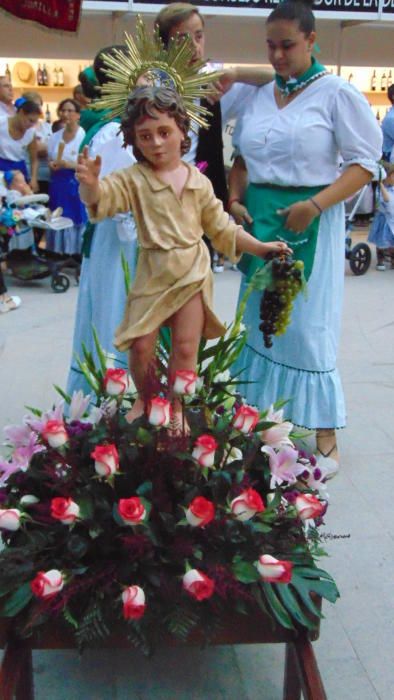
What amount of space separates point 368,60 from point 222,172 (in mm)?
7168

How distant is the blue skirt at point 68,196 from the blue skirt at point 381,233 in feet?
8.46

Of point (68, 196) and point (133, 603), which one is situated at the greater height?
point (133, 603)

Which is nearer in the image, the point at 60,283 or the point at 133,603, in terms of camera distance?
the point at 133,603

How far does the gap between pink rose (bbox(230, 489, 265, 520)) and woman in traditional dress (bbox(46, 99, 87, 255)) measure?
17.0 ft

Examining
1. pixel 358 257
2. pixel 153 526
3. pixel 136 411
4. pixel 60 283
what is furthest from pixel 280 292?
pixel 358 257

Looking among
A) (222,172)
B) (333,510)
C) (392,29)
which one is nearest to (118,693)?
(333,510)

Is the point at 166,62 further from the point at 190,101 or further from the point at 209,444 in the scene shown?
the point at 209,444

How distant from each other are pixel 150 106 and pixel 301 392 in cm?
149

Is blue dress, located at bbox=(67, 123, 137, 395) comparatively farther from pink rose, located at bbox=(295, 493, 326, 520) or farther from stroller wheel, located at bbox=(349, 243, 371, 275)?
stroller wheel, located at bbox=(349, 243, 371, 275)

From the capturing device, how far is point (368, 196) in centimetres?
909

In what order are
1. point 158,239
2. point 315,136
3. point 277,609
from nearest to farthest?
1. point 277,609
2. point 158,239
3. point 315,136

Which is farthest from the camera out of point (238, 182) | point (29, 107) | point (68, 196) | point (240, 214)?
point (68, 196)

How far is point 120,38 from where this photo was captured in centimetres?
773

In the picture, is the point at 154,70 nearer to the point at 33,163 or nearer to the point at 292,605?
the point at 292,605
